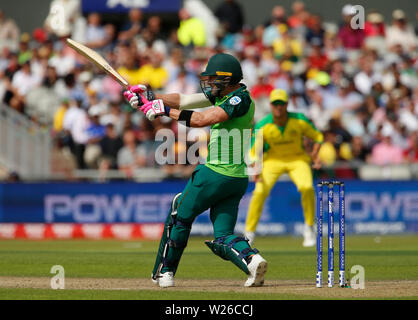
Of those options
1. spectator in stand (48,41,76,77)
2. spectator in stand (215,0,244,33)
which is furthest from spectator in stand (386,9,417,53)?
spectator in stand (48,41,76,77)

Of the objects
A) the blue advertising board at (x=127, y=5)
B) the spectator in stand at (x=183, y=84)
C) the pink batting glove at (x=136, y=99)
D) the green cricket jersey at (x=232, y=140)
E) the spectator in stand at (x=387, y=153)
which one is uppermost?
the blue advertising board at (x=127, y=5)

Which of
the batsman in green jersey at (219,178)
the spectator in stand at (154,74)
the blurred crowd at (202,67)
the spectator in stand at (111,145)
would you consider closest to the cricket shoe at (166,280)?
the batsman in green jersey at (219,178)

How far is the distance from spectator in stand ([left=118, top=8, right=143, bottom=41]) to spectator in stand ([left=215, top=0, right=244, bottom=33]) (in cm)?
206

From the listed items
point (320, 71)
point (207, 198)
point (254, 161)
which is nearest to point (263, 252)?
point (254, 161)

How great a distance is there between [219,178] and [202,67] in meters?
12.9

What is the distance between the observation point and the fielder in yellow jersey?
1537 centimetres

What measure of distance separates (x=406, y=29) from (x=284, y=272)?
1403cm

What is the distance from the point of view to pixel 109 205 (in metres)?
19.4

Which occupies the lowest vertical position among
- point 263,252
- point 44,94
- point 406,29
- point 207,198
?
point 263,252

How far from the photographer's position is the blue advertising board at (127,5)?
24.2 metres

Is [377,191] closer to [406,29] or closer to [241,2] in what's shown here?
[406,29]

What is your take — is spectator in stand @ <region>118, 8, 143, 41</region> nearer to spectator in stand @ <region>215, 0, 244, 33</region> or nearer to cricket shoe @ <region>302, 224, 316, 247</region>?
spectator in stand @ <region>215, 0, 244, 33</region>

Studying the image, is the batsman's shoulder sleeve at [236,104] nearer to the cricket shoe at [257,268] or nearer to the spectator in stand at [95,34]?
the cricket shoe at [257,268]

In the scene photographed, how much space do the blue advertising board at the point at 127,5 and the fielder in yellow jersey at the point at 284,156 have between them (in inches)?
365
